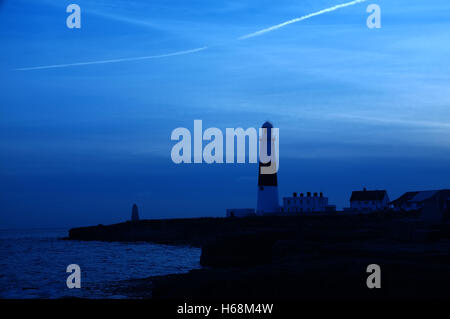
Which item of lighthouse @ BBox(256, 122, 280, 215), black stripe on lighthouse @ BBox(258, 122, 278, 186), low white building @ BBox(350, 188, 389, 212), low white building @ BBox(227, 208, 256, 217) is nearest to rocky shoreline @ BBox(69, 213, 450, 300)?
lighthouse @ BBox(256, 122, 280, 215)

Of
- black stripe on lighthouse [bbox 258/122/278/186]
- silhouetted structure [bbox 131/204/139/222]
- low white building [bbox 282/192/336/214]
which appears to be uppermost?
black stripe on lighthouse [bbox 258/122/278/186]

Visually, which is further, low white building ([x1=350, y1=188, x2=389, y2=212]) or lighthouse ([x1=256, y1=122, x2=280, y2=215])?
low white building ([x1=350, y1=188, x2=389, y2=212])

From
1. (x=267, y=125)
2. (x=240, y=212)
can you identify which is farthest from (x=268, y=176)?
(x=240, y=212)

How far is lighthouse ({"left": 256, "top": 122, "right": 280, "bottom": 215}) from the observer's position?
66.8 m

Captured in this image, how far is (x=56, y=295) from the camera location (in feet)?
78.8

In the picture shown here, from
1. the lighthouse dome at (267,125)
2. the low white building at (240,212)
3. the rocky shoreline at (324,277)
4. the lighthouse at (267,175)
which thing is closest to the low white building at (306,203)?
the low white building at (240,212)

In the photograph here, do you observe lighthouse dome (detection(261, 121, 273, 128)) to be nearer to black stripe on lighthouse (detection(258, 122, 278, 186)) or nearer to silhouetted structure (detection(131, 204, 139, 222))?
black stripe on lighthouse (detection(258, 122, 278, 186))

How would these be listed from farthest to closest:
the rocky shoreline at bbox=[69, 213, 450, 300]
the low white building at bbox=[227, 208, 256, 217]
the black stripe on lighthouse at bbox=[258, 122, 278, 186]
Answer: the low white building at bbox=[227, 208, 256, 217] → the black stripe on lighthouse at bbox=[258, 122, 278, 186] → the rocky shoreline at bbox=[69, 213, 450, 300]

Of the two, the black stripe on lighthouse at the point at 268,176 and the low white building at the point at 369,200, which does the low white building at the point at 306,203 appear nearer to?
the low white building at the point at 369,200

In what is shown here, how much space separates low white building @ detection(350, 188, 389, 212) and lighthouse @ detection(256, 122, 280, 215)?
23409mm

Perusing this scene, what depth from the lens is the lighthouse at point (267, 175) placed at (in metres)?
66.8

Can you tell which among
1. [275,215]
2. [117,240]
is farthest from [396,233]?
[117,240]

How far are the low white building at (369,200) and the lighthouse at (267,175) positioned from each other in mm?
23409
